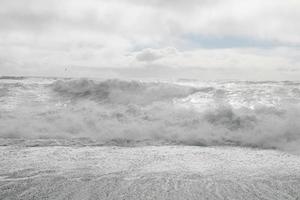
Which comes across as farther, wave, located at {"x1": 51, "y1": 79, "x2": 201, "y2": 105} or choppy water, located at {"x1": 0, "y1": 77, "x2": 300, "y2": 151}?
wave, located at {"x1": 51, "y1": 79, "x2": 201, "y2": 105}

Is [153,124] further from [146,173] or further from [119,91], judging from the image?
[119,91]

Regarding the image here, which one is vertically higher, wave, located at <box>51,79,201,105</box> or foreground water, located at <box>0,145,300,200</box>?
wave, located at <box>51,79,201,105</box>

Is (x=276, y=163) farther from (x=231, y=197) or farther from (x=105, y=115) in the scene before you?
(x=105, y=115)

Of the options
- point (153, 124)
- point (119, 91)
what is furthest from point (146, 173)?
point (119, 91)

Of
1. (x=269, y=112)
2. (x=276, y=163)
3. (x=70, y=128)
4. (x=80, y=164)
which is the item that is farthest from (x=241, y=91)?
(x=80, y=164)

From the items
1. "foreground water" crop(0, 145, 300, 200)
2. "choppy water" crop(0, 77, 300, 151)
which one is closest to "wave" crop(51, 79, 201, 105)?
"choppy water" crop(0, 77, 300, 151)

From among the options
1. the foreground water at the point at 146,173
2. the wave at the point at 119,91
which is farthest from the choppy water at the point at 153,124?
the foreground water at the point at 146,173

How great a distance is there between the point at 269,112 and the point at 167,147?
427 cm

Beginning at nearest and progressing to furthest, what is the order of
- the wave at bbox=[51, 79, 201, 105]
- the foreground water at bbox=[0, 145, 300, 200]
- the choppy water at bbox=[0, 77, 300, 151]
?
1. the foreground water at bbox=[0, 145, 300, 200]
2. the choppy water at bbox=[0, 77, 300, 151]
3. the wave at bbox=[51, 79, 201, 105]

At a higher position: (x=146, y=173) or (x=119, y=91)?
(x=119, y=91)

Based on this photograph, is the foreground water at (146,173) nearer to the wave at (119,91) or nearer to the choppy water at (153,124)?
the choppy water at (153,124)

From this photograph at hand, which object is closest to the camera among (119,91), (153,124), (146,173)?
(146,173)

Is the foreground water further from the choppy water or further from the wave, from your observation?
the wave

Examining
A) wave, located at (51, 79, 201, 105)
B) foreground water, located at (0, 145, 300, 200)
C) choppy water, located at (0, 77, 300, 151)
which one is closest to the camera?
foreground water, located at (0, 145, 300, 200)
